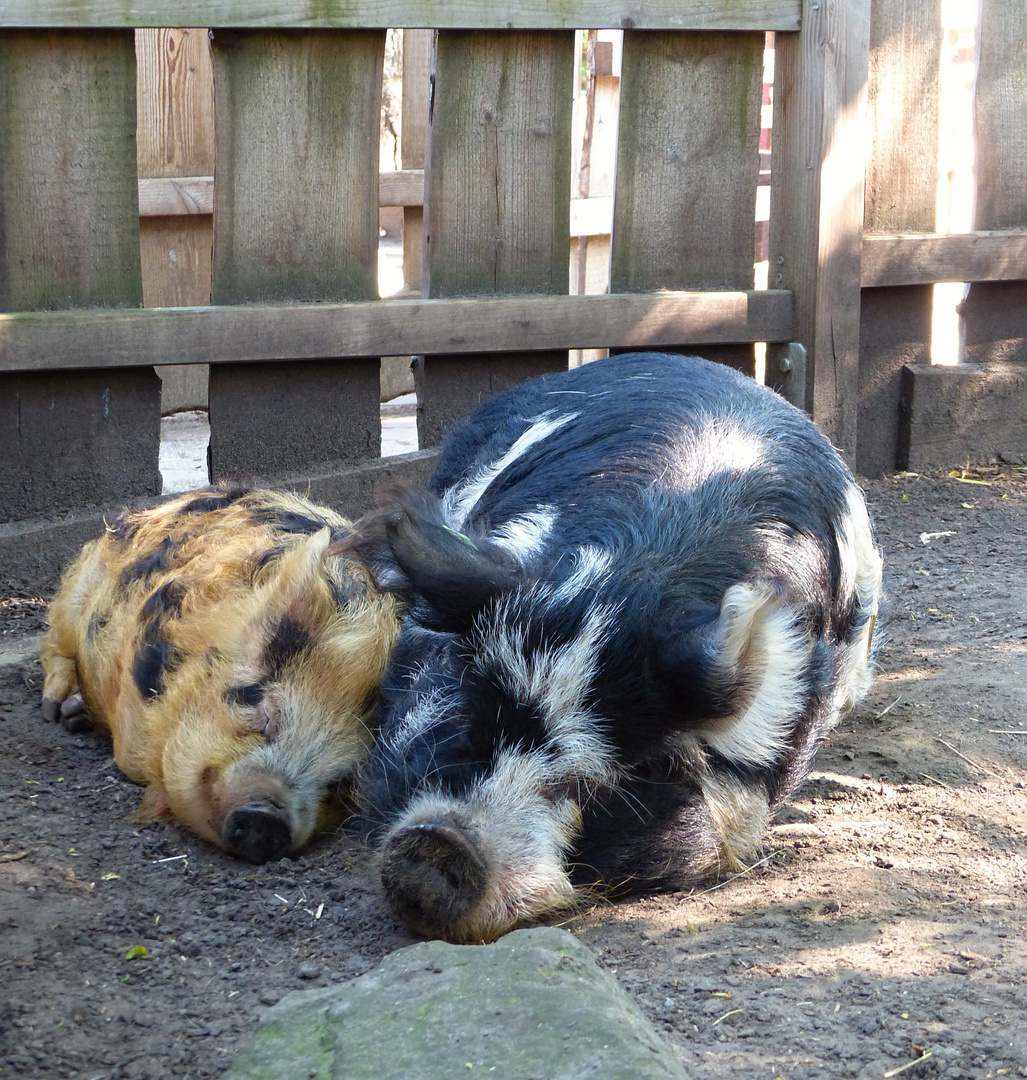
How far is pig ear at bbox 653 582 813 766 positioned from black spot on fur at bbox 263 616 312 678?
101cm

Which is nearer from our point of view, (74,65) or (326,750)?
(326,750)

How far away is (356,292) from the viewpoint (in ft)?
15.7

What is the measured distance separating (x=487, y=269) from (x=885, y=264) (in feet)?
5.59

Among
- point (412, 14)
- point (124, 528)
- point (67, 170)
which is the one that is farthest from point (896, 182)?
point (124, 528)

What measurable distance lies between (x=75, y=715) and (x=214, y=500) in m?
0.78

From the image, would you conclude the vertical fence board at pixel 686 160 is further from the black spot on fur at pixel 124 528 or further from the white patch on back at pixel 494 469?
the black spot on fur at pixel 124 528

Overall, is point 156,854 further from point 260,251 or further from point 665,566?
point 260,251

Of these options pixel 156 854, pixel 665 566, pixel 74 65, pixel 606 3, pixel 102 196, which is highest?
pixel 606 3

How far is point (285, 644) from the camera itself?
321cm

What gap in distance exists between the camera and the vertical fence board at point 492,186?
4.79 meters

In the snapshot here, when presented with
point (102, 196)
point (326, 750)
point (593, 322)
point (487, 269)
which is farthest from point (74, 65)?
point (326, 750)

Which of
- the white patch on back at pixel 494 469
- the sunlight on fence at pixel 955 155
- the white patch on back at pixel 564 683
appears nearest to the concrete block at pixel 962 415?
the white patch on back at pixel 494 469

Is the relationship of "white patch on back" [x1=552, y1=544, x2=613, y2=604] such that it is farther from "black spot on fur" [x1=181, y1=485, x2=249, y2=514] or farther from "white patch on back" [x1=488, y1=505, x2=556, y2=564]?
"black spot on fur" [x1=181, y1=485, x2=249, y2=514]

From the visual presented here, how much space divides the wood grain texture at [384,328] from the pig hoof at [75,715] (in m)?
1.15
